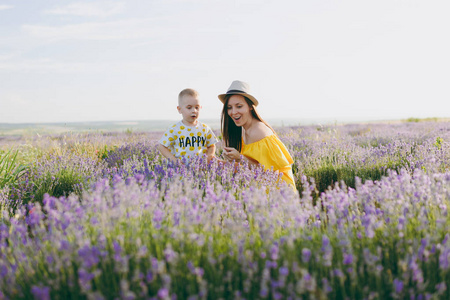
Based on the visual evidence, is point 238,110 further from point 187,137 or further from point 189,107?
point 187,137

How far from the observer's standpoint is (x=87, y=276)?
4.54 ft

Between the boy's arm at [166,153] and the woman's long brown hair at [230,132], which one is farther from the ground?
the woman's long brown hair at [230,132]

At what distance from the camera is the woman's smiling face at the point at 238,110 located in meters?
3.82

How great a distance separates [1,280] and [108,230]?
54 cm

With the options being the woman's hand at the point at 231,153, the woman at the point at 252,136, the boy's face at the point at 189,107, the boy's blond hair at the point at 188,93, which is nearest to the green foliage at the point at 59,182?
the boy's face at the point at 189,107

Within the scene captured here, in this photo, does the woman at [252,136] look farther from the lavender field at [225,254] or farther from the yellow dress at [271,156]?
the lavender field at [225,254]

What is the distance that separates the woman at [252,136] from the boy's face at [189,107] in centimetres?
30

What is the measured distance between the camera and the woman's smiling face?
382cm

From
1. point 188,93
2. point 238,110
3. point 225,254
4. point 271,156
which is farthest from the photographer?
point 188,93

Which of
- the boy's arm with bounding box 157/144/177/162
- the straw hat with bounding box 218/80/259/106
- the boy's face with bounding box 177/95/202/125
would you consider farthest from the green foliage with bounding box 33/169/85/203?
the straw hat with bounding box 218/80/259/106

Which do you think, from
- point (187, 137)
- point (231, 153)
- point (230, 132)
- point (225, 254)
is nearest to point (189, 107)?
point (187, 137)

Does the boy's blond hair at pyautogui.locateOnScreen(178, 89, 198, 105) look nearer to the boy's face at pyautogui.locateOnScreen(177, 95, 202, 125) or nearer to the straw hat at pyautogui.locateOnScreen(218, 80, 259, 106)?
the boy's face at pyautogui.locateOnScreen(177, 95, 202, 125)

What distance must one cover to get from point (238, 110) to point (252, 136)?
333 millimetres

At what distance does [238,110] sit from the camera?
3824mm
